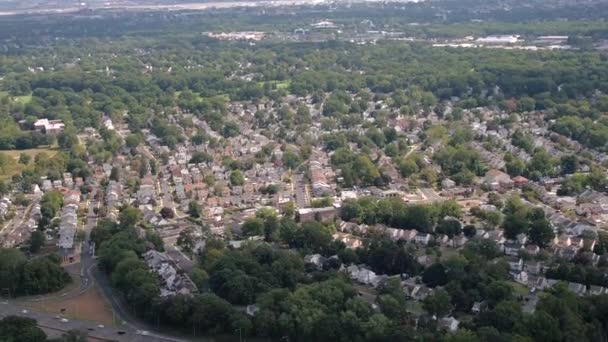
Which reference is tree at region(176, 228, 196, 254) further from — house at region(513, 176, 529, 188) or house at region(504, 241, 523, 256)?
house at region(513, 176, 529, 188)

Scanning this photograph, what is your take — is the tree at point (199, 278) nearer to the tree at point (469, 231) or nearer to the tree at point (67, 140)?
the tree at point (469, 231)

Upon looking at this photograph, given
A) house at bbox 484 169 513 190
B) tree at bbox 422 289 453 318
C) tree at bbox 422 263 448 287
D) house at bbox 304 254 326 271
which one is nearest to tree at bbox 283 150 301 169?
house at bbox 484 169 513 190

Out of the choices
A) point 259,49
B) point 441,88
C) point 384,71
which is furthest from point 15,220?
point 259,49

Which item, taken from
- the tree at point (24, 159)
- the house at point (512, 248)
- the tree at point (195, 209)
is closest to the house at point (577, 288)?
the house at point (512, 248)

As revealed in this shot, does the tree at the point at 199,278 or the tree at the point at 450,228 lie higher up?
the tree at the point at 199,278

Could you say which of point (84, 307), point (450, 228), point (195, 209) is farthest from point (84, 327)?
point (450, 228)

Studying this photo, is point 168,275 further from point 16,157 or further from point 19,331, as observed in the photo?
point 16,157
